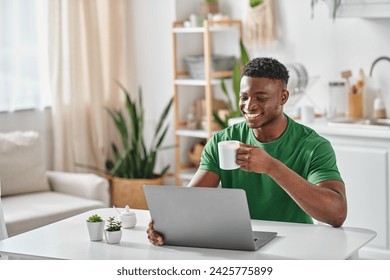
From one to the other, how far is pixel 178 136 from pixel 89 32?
941 mm

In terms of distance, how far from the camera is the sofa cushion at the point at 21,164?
4723mm

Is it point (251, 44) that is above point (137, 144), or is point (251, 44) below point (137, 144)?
above

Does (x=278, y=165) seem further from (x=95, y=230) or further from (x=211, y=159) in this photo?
(x=95, y=230)

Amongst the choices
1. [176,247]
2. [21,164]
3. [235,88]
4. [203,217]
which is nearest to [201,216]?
[203,217]

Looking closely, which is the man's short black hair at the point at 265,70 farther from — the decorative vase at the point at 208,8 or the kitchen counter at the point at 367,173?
the decorative vase at the point at 208,8

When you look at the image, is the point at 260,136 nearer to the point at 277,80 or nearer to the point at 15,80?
the point at 277,80

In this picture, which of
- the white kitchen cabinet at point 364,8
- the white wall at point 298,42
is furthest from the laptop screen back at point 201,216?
the white wall at point 298,42

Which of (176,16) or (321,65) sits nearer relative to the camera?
(321,65)

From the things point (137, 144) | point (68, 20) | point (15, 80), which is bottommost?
point (137, 144)

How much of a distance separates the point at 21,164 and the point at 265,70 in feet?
7.91

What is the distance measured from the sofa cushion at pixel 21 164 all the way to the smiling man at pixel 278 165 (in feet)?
6.83

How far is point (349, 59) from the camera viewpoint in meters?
4.88
